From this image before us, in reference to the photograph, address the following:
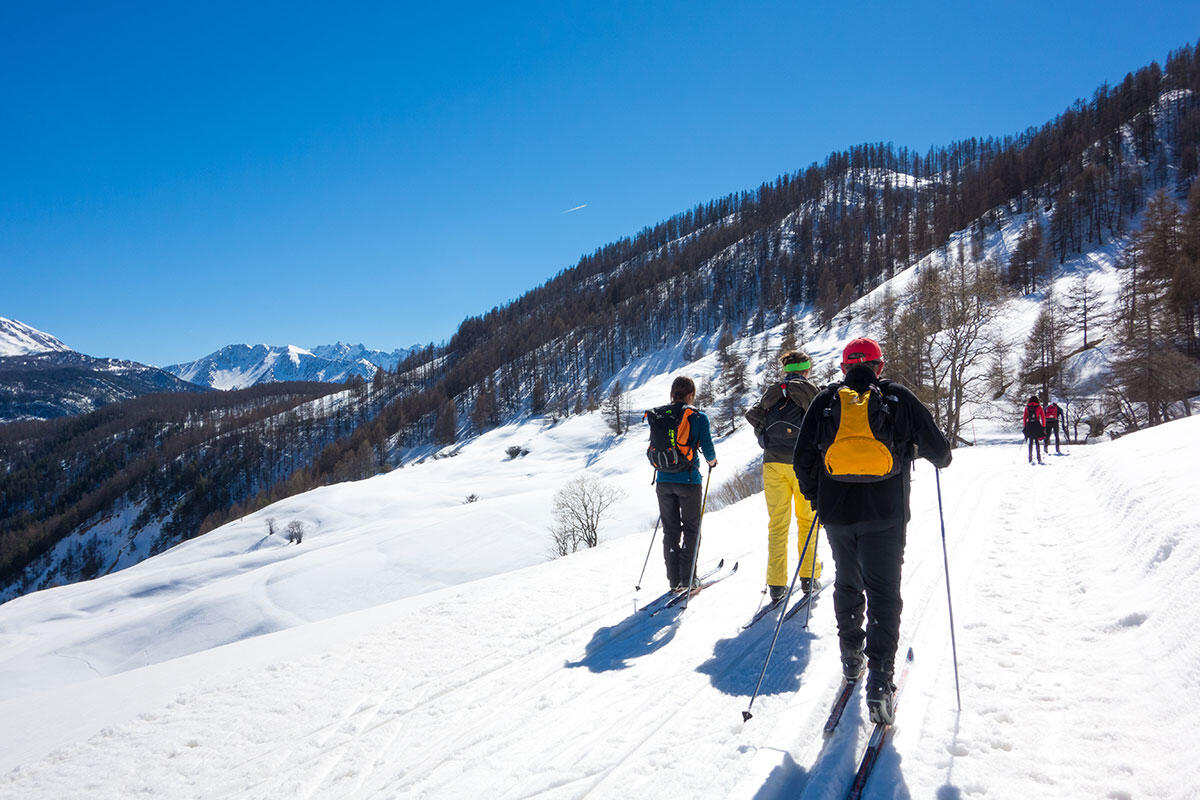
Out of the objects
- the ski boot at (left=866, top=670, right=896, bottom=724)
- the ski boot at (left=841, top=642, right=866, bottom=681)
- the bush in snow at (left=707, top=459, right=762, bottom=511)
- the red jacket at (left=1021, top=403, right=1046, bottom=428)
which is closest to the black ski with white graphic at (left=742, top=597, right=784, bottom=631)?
the ski boot at (left=841, top=642, right=866, bottom=681)

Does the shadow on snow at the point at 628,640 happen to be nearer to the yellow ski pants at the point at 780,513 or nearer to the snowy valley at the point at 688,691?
the snowy valley at the point at 688,691

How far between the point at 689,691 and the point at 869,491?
1981 mm

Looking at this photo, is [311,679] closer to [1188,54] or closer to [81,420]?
[1188,54]

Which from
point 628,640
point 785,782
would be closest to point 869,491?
point 785,782

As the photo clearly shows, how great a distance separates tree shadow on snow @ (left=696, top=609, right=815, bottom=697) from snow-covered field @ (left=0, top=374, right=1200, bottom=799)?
0.08 feet

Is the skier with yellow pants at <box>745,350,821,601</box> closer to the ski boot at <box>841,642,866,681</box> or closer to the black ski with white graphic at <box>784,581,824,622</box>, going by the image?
the black ski with white graphic at <box>784,581,824,622</box>

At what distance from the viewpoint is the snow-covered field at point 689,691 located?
2754 millimetres

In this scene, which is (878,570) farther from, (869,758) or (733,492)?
(733,492)

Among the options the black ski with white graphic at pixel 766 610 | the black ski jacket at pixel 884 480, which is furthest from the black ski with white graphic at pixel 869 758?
the black ski with white graphic at pixel 766 610

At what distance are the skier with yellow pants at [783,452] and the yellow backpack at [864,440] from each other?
1.57 metres

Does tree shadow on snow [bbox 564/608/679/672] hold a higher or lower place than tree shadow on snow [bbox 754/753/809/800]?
lower

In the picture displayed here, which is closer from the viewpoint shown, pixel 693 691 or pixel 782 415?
pixel 693 691

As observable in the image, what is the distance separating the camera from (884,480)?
10.2 feet

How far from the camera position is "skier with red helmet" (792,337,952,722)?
3023mm
